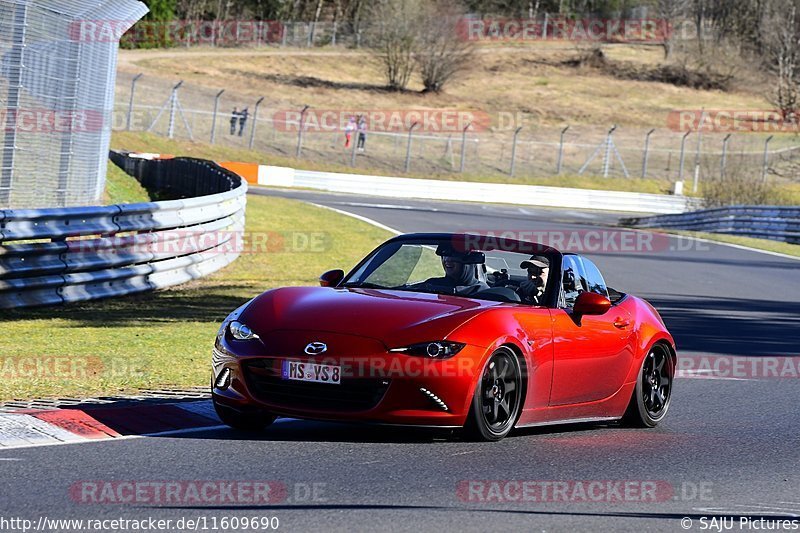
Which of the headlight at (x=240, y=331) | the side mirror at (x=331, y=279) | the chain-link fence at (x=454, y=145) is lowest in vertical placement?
the chain-link fence at (x=454, y=145)

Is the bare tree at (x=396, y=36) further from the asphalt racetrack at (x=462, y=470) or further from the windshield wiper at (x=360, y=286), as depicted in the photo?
the windshield wiper at (x=360, y=286)

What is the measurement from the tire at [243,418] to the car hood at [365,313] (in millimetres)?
519

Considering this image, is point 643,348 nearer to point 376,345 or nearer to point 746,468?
point 746,468

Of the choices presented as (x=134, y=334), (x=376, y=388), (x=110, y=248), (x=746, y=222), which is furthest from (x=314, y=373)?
(x=746, y=222)

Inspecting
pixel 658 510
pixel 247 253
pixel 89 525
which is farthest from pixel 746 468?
pixel 247 253

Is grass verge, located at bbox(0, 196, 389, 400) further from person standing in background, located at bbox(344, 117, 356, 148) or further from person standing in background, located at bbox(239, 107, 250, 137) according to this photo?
person standing in background, located at bbox(344, 117, 356, 148)

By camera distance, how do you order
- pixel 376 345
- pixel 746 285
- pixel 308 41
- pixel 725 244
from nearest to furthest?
pixel 376 345
pixel 746 285
pixel 725 244
pixel 308 41

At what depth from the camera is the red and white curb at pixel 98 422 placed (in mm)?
7180

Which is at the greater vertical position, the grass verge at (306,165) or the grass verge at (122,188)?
the grass verge at (122,188)

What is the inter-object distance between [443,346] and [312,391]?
2.59 feet

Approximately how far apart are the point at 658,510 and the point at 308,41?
291 feet

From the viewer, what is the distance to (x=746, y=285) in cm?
2214

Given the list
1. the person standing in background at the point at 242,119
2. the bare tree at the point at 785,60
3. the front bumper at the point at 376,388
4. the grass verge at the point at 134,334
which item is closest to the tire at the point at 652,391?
the front bumper at the point at 376,388

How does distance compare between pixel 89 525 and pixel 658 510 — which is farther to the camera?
pixel 658 510
